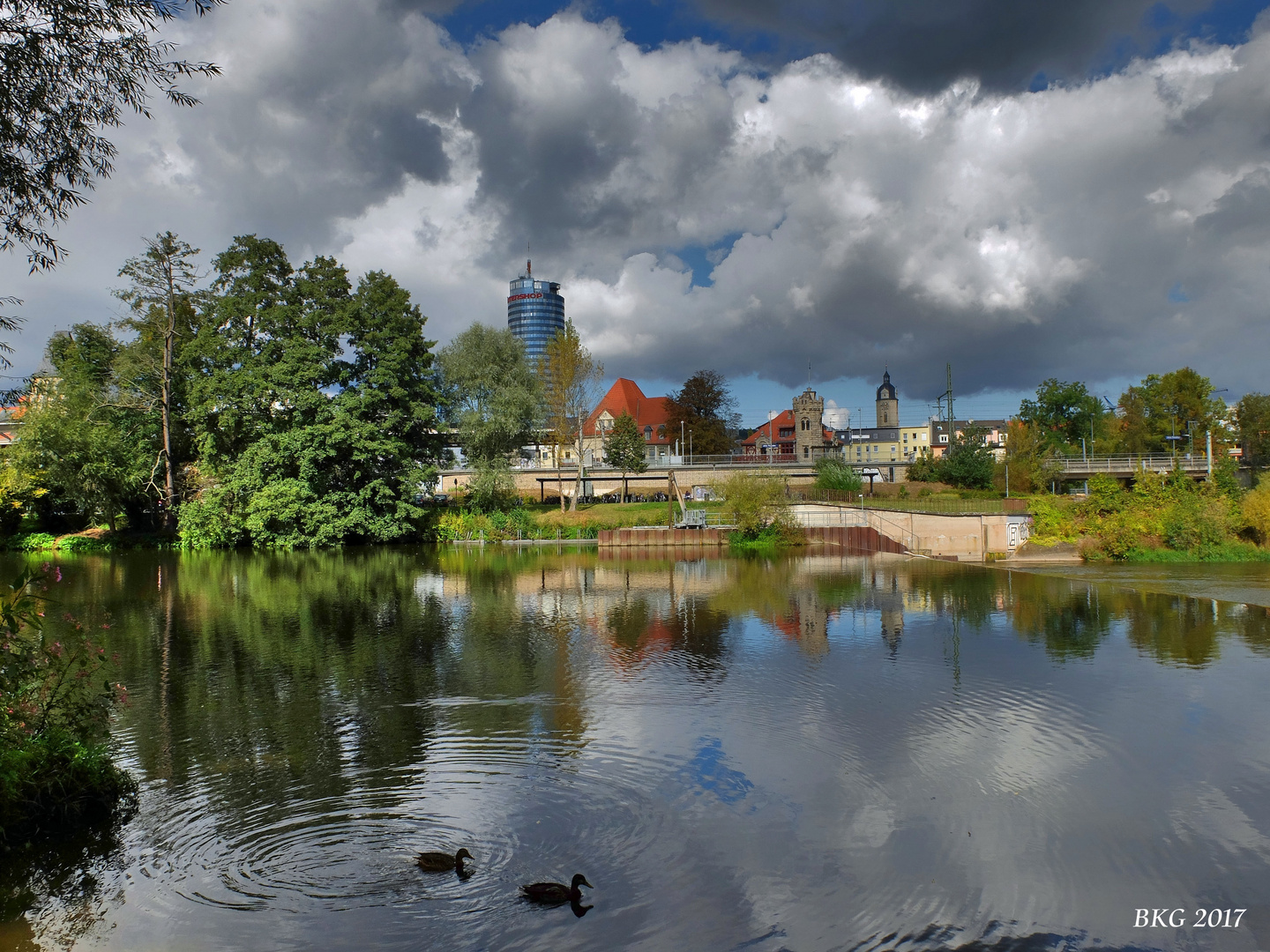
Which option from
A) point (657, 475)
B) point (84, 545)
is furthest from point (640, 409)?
point (84, 545)

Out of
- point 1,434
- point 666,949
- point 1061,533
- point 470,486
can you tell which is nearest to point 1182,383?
point 1061,533

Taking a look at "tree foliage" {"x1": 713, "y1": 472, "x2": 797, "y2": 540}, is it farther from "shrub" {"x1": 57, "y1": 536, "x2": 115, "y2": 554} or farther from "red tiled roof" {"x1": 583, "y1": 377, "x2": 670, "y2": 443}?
"red tiled roof" {"x1": 583, "y1": 377, "x2": 670, "y2": 443}

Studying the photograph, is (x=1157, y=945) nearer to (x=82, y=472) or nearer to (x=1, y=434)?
(x=82, y=472)

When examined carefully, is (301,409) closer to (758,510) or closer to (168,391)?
(168,391)

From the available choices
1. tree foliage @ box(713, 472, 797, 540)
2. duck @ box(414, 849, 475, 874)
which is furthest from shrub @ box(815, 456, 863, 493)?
duck @ box(414, 849, 475, 874)

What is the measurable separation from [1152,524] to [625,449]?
40.2 meters

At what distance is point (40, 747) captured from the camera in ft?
26.4

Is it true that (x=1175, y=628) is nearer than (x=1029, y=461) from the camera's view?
Yes

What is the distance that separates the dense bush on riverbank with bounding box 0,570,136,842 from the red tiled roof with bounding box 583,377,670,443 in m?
93.4

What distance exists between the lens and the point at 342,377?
45.3m

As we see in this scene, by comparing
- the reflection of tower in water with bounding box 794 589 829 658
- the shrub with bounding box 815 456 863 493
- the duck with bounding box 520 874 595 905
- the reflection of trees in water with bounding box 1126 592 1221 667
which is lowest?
the reflection of trees in water with bounding box 1126 592 1221 667

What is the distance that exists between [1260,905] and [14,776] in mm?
11516

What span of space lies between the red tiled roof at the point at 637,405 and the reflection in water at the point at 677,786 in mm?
85925

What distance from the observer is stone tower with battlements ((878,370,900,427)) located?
14225 cm
